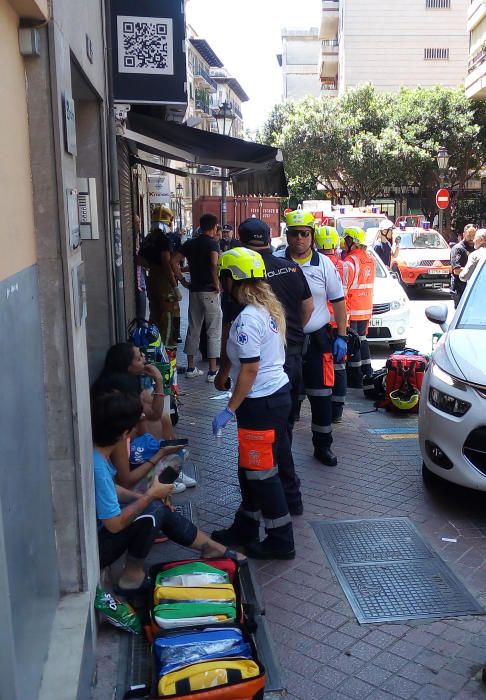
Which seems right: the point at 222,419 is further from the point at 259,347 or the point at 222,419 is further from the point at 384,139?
the point at 384,139

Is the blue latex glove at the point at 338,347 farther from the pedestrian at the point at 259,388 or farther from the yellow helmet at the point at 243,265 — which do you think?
the yellow helmet at the point at 243,265

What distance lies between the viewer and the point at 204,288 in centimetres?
928

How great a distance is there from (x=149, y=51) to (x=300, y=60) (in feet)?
262

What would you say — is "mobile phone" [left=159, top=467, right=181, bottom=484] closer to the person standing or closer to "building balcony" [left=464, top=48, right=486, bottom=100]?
the person standing

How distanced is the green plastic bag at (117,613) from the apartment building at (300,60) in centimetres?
8165

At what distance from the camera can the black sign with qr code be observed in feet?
20.5

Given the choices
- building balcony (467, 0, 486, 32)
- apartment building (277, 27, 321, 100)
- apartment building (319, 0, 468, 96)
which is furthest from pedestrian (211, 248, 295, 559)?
apartment building (277, 27, 321, 100)

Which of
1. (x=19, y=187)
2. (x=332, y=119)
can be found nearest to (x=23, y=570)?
(x=19, y=187)

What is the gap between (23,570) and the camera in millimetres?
2316

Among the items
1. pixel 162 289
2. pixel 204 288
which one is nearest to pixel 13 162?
pixel 162 289

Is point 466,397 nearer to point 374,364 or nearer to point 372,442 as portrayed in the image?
point 372,442

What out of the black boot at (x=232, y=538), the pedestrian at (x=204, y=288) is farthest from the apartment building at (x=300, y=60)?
the black boot at (x=232, y=538)

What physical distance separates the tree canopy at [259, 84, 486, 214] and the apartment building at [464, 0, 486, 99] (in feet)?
7.92

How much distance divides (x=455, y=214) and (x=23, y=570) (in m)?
40.8
